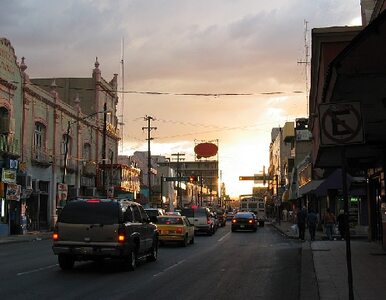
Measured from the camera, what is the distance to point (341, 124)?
26.7 ft

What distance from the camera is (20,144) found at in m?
39.6

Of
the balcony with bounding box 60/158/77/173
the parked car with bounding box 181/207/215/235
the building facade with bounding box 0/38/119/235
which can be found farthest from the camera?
the balcony with bounding box 60/158/77/173

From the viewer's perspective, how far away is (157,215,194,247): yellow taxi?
25656 mm

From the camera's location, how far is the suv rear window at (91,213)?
15.1 metres

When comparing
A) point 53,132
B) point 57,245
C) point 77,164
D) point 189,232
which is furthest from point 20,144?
point 57,245

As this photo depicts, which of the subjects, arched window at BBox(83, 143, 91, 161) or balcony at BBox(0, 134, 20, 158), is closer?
balcony at BBox(0, 134, 20, 158)

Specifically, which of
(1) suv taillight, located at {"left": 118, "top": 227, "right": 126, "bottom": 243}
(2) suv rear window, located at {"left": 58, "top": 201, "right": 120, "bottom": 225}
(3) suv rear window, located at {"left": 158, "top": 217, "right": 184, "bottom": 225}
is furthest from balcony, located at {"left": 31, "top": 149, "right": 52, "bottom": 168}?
(1) suv taillight, located at {"left": 118, "top": 227, "right": 126, "bottom": 243}

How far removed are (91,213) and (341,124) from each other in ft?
29.0

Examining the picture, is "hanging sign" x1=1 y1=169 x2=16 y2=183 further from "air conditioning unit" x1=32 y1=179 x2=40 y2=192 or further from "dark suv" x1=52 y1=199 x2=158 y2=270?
"dark suv" x1=52 y1=199 x2=158 y2=270

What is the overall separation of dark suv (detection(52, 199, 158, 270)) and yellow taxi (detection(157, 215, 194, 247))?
9.86 meters

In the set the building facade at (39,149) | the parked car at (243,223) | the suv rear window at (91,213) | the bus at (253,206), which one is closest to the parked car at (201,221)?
the parked car at (243,223)

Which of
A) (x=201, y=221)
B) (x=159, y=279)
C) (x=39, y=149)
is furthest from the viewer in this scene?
(x=39, y=149)

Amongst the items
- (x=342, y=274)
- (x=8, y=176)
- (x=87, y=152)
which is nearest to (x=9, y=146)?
(x=8, y=176)

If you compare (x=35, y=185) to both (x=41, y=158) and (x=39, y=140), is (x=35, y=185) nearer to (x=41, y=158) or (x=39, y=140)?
(x=41, y=158)
